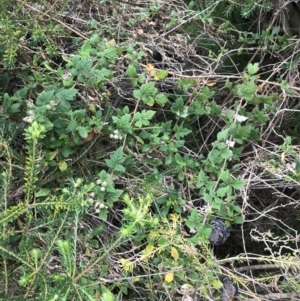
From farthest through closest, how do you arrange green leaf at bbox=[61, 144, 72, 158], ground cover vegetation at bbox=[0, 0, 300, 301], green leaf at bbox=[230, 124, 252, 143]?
green leaf at bbox=[230, 124, 252, 143] → green leaf at bbox=[61, 144, 72, 158] → ground cover vegetation at bbox=[0, 0, 300, 301]

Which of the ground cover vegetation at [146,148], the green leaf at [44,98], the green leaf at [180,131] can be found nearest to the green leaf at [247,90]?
the ground cover vegetation at [146,148]

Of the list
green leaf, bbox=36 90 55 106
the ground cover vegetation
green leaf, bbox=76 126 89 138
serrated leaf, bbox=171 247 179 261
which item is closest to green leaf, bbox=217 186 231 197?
the ground cover vegetation

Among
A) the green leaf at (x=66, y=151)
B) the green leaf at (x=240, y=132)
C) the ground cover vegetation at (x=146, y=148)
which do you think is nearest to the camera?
the ground cover vegetation at (x=146, y=148)

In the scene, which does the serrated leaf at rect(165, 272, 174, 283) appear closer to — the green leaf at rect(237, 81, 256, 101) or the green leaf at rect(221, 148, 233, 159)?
the green leaf at rect(221, 148, 233, 159)

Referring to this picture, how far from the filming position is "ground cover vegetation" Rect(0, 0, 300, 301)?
1.31 meters

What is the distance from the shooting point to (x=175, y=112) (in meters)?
1.59

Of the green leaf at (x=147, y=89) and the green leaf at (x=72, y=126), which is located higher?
the green leaf at (x=147, y=89)

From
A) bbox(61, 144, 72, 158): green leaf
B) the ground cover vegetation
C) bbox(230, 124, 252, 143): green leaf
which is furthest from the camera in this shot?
bbox(230, 124, 252, 143): green leaf

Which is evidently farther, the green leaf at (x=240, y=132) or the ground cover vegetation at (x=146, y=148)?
the green leaf at (x=240, y=132)

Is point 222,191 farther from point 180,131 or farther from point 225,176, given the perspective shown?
point 180,131

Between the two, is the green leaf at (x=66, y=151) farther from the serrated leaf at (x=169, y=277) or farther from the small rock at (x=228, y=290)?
the small rock at (x=228, y=290)

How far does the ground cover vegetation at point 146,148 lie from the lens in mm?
Answer: 1313

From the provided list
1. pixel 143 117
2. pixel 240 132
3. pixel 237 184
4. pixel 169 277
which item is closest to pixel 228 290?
pixel 169 277

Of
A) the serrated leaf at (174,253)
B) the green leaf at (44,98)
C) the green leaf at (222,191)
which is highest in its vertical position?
the green leaf at (44,98)
